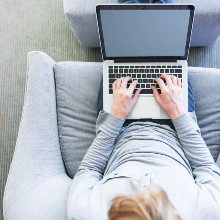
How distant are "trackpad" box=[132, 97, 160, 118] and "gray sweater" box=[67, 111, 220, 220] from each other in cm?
4

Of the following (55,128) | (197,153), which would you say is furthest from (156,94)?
(55,128)

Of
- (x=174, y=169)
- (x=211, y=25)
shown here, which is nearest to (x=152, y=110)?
(x=174, y=169)

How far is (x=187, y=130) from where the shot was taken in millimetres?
858

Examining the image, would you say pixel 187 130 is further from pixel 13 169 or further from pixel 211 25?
pixel 13 169

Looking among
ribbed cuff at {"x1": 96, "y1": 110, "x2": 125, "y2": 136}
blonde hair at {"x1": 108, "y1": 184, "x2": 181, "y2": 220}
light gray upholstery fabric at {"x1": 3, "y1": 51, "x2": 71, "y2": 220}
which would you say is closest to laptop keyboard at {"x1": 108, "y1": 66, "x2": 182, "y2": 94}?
ribbed cuff at {"x1": 96, "y1": 110, "x2": 125, "y2": 136}

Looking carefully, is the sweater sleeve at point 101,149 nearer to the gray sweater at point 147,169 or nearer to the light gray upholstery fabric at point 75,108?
the gray sweater at point 147,169

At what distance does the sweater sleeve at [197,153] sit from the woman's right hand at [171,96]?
3 cm

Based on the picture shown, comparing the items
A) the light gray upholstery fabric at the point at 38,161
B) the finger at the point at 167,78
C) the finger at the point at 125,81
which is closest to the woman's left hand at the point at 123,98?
the finger at the point at 125,81

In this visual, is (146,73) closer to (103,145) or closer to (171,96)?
(171,96)

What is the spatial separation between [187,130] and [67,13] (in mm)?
761

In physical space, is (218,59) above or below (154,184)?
above

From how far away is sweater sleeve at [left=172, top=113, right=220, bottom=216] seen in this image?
2.53 feet

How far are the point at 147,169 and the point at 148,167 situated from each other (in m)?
0.02

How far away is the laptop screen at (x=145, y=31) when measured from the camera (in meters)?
0.81
